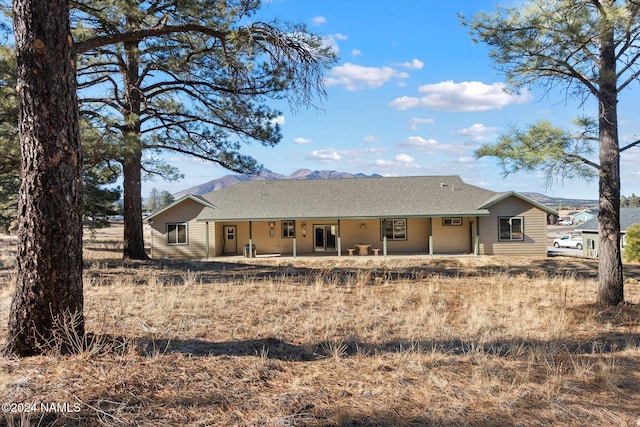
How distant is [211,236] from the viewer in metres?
25.4

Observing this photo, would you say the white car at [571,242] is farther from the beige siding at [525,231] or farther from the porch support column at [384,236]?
the porch support column at [384,236]

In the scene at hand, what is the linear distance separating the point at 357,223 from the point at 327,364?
2146 cm

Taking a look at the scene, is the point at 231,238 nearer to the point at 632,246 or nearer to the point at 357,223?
the point at 357,223

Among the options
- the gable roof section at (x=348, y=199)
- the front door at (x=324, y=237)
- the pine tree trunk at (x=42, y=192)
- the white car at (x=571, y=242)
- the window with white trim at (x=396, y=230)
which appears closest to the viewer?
the pine tree trunk at (x=42, y=192)

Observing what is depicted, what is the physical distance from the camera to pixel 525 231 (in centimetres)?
2395

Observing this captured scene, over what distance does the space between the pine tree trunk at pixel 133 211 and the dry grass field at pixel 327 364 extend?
7393 millimetres

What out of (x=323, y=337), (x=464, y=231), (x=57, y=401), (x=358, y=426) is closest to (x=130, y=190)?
(x=323, y=337)

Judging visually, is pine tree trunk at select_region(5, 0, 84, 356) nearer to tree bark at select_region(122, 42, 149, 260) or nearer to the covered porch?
tree bark at select_region(122, 42, 149, 260)

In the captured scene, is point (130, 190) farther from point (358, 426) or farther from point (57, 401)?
point (358, 426)

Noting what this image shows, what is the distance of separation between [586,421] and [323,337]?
311 centimetres

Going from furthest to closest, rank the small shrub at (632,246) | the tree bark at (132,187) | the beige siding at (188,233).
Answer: the small shrub at (632,246), the beige siding at (188,233), the tree bark at (132,187)

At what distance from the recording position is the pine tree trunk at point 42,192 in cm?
408

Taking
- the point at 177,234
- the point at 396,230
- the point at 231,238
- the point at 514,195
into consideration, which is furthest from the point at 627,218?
the point at 177,234

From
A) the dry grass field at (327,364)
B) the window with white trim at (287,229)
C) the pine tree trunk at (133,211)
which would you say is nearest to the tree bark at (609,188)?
the dry grass field at (327,364)
